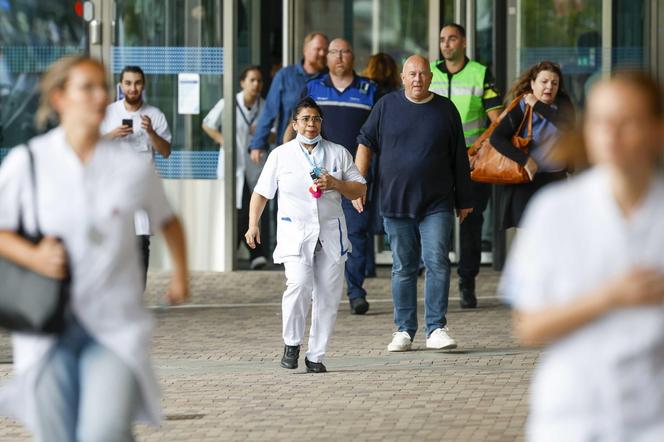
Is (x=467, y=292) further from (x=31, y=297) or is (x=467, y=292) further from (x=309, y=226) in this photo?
(x=31, y=297)

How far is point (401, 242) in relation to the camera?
10.2 m

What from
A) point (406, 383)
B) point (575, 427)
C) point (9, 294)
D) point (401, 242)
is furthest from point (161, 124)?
point (575, 427)

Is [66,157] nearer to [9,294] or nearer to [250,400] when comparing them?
[9,294]

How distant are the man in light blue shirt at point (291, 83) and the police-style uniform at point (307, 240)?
3767 mm

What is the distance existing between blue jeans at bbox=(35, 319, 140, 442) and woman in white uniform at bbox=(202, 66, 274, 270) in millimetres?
9704

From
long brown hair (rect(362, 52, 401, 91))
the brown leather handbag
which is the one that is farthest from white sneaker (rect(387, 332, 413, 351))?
long brown hair (rect(362, 52, 401, 91))

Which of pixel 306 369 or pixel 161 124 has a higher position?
pixel 161 124

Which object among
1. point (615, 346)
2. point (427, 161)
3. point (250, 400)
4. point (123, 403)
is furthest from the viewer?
point (427, 161)

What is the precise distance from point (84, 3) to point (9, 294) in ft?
33.0

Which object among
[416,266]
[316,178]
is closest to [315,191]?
[316,178]

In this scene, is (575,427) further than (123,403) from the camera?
No

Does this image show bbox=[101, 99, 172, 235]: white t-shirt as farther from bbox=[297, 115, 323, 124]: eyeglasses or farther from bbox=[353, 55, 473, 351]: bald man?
bbox=[297, 115, 323, 124]: eyeglasses

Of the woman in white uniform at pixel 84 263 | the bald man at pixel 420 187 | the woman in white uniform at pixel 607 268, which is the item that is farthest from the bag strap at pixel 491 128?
the woman in white uniform at pixel 607 268

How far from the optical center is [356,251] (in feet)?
39.8
